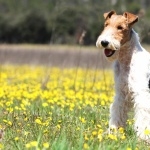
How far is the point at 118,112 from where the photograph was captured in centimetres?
713

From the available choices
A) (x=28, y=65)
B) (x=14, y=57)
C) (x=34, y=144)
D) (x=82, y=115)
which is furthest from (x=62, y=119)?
(x=14, y=57)

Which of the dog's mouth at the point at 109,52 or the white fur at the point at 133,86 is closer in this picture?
the dog's mouth at the point at 109,52

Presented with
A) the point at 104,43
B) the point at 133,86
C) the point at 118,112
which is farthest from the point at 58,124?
the point at 104,43

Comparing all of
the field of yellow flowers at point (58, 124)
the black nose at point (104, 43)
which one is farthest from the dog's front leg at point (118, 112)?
→ the black nose at point (104, 43)

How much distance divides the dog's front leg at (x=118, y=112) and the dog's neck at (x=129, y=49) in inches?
18.2

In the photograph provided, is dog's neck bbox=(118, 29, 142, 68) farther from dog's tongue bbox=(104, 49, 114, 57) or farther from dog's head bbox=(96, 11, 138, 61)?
dog's tongue bbox=(104, 49, 114, 57)

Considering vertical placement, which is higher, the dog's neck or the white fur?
the dog's neck

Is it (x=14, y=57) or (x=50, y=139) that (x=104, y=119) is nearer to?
(x=50, y=139)

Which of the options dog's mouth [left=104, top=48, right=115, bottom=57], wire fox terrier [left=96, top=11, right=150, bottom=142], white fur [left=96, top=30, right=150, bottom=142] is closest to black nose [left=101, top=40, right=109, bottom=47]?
wire fox terrier [left=96, top=11, right=150, bottom=142]

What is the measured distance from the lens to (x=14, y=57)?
907 inches

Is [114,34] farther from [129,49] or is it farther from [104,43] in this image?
[129,49]

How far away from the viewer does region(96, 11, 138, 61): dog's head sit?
6379 mm

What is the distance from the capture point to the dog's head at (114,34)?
6.38 meters

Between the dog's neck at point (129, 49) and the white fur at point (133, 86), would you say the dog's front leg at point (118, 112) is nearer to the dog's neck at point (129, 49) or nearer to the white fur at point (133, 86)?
the white fur at point (133, 86)
